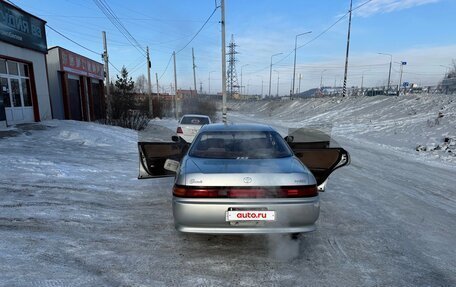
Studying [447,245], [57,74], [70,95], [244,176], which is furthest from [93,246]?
[70,95]

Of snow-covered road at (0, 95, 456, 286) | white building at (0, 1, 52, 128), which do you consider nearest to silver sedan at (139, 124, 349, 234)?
snow-covered road at (0, 95, 456, 286)

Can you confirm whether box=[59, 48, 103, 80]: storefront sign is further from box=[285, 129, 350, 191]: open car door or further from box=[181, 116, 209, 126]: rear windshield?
box=[285, 129, 350, 191]: open car door

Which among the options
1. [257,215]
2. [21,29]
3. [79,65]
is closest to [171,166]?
[257,215]

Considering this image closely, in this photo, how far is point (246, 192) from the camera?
302cm

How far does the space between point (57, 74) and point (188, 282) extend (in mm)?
17969

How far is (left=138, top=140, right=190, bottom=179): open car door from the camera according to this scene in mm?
4555

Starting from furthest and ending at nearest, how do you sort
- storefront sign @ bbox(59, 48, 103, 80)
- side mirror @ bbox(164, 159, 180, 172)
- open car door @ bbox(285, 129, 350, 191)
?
storefront sign @ bbox(59, 48, 103, 80), open car door @ bbox(285, 129, 350, 191), side mirror @ bbox(164, 159, 180, 172)

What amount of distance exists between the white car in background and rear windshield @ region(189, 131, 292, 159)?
7044 mm

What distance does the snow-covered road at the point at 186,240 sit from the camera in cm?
288

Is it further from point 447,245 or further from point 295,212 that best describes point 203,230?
point 447,245

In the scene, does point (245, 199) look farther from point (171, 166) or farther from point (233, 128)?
point (233, 128)

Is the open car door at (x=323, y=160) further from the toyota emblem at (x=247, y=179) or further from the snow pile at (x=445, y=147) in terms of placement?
the snow pile at (x=445, y=147)

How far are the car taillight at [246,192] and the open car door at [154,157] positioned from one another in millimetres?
1515

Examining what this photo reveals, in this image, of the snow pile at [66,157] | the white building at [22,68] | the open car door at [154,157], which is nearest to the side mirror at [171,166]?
the open car door at [154,157]
